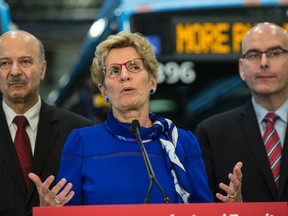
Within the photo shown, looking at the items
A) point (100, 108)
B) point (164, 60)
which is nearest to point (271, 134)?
point (164, 60)

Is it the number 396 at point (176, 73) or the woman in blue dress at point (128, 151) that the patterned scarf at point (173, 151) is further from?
the number 396 at point (176, 73)

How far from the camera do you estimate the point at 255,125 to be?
4684mm

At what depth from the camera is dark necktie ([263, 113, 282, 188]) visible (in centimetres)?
456

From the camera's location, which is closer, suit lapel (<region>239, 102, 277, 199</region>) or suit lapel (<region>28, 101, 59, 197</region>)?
suit lapel (<region>28, 101, 59, 197</region>)

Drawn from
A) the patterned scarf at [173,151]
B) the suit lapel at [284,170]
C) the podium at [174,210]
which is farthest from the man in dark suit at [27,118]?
the podium at [174,210]

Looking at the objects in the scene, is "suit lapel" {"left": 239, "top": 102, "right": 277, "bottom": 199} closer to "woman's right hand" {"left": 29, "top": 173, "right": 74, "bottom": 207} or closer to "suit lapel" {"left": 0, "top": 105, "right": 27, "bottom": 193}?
"suit lapel" {"left": 0, "top": 105, "right": 27, "bottom": 193}

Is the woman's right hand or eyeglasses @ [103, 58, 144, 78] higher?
eyeglasses @ [103, 58, 144, 78]

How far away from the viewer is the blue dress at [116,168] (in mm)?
3480

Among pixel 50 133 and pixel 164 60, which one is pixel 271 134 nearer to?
pixel 50 133

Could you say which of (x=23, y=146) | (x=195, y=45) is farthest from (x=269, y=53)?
(x=195, y=45)

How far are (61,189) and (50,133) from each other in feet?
3.16

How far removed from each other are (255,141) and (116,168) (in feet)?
4.44

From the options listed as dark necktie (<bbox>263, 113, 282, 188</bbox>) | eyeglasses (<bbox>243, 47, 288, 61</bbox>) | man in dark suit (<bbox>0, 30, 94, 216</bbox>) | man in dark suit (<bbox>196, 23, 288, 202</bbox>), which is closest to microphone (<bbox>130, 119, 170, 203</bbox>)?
man in dark suit (<bbox>0, 30, 94, 216</bbox>)

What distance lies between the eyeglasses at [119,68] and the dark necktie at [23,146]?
977mm
